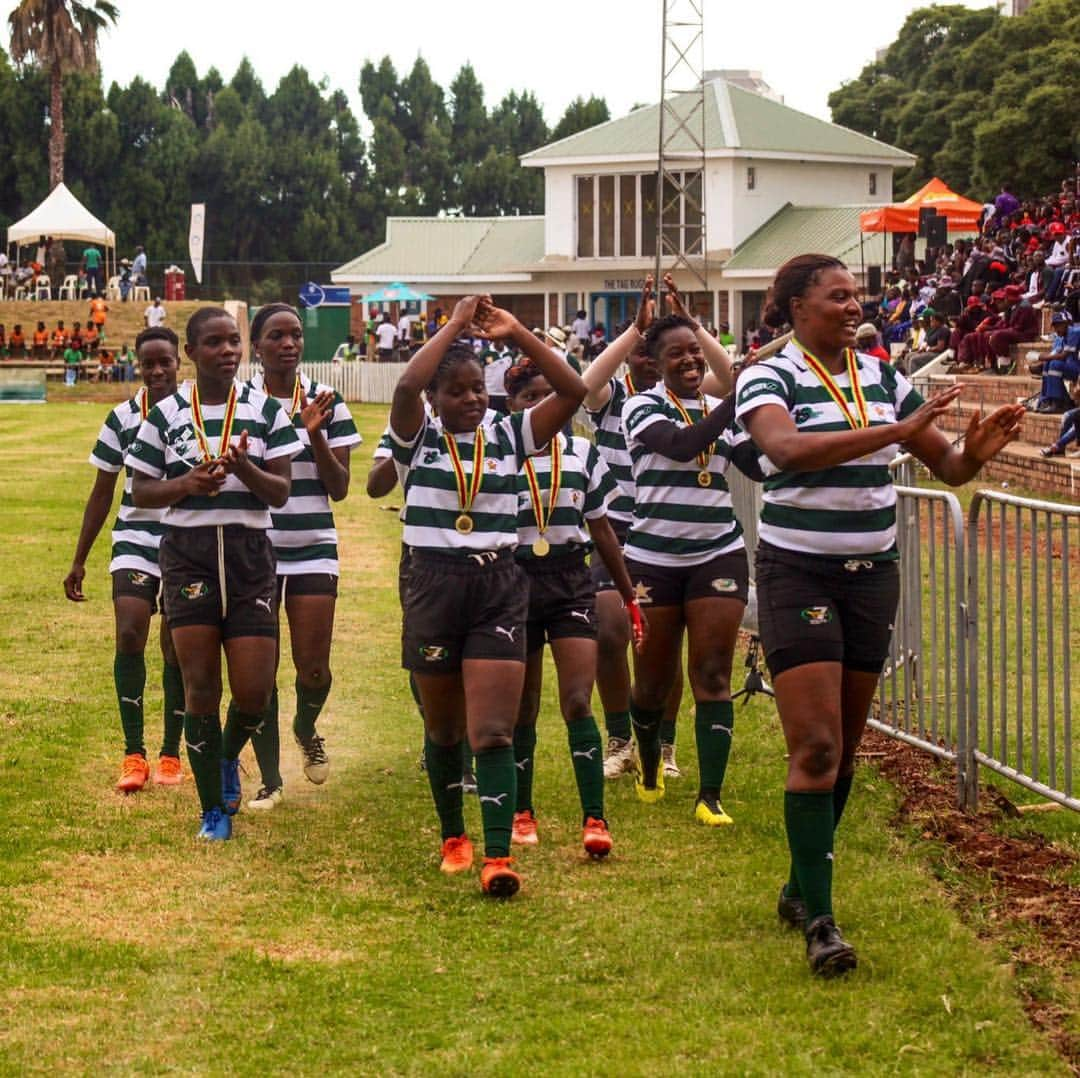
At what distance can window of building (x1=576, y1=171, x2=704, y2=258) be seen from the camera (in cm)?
5978

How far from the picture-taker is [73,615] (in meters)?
15.1

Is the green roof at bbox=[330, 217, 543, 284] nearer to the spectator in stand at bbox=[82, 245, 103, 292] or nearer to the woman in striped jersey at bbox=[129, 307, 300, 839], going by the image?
the spectator in stand at bbox=[82, 245, 103, 292]

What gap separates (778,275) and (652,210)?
179ft

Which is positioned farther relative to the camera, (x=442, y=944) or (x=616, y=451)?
(x=616, y=451)

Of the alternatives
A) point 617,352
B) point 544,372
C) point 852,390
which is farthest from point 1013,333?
point 852,390

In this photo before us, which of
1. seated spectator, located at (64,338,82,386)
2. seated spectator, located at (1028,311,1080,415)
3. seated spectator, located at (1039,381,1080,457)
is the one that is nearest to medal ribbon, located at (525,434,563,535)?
seated spectator, located at (1039,381,1080,457)

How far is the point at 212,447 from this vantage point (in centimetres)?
775

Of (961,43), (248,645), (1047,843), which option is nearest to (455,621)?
(248,645)

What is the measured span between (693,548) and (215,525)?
2002 mm

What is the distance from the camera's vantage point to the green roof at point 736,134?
58844 millimetres

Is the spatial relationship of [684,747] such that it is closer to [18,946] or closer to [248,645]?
[248,645]

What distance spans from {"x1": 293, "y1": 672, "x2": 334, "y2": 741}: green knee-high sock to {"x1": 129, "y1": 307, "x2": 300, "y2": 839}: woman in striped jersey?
111 centimetres

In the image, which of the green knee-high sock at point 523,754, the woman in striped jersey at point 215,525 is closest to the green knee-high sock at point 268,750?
the woman in striped jersey at point 215,525

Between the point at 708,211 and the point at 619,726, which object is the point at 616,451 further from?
the point at 708,211
